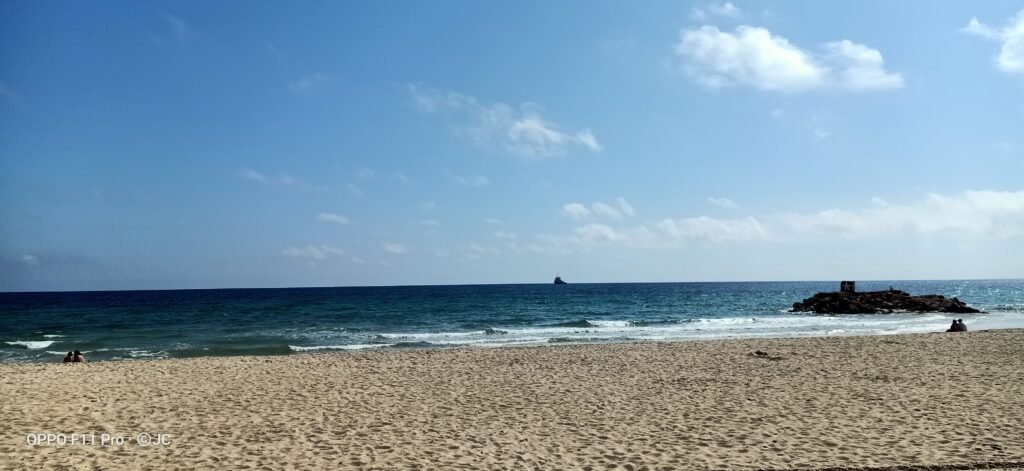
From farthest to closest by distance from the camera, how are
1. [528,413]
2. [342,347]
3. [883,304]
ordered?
[883,304] < [342,347] < [528,413]

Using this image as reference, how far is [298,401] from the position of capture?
36.1ft

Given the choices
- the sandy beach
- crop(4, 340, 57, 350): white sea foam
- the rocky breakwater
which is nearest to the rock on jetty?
the rocky breakwater

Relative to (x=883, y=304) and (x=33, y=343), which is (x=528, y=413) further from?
(x=883, y=304)

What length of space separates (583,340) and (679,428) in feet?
60.9

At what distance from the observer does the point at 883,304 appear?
46.6 m

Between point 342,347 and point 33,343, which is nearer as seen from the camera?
point 342,347

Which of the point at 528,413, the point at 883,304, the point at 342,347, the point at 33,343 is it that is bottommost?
the point at 33,343

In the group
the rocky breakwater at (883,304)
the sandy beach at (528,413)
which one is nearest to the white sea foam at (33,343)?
the sandy beach at (528,413)

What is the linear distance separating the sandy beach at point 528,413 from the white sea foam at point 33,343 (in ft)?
50.3

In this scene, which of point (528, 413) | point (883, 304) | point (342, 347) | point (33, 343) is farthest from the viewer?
point (883, 304)

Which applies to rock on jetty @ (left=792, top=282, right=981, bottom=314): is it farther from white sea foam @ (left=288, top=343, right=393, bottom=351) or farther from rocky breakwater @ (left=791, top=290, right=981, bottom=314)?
white sea foam @ (left=288, top=343, right=393, bottom=351)

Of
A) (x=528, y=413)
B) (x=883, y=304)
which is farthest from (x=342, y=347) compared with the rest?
(x=883, y=304)

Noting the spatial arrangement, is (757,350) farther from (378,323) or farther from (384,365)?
(378,323)

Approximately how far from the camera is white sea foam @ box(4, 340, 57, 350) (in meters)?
28.2
